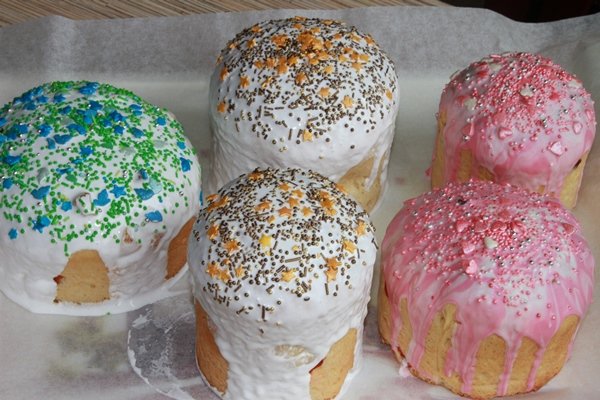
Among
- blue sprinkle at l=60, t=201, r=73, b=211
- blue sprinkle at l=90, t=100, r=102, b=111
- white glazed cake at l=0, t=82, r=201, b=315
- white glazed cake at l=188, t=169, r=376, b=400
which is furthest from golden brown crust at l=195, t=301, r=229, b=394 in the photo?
blue sprinkle at l=90, t=100, r=102, b=111

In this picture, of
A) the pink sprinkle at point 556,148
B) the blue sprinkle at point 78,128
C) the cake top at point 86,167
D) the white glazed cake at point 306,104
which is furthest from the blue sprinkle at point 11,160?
the pink sprinkle at point 556,148

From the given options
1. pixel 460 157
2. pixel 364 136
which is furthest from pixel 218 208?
pixel 460 157

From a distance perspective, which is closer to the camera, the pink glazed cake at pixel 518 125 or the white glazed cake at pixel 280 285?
the white glazed cake at pixel 280 285

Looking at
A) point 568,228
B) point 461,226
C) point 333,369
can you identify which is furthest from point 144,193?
point 568,228

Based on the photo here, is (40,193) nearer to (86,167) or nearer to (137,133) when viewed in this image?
(86,167)

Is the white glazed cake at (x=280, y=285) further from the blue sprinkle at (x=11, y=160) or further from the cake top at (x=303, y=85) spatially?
the blue sprinkle at (x=11, y=160)

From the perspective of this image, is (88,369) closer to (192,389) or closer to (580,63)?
(192,389)
